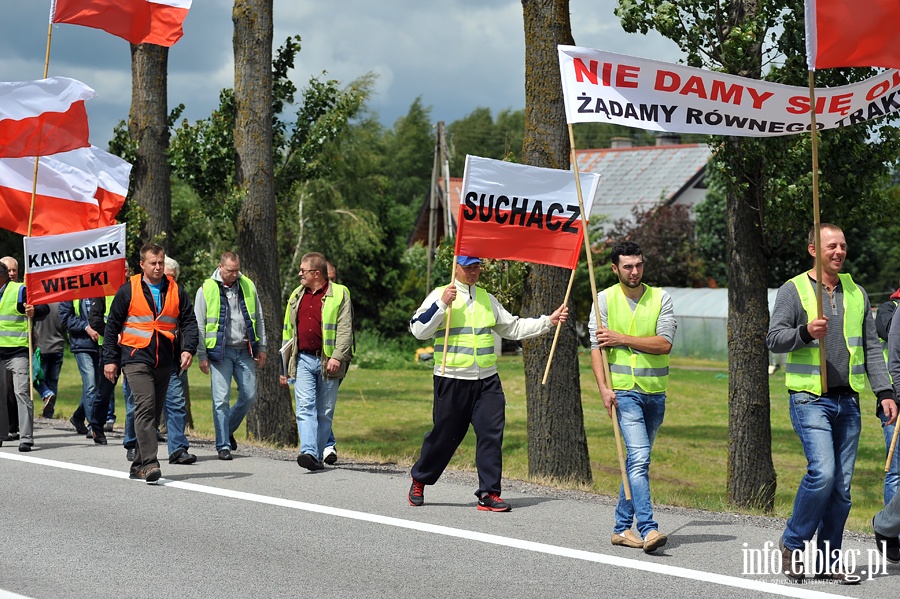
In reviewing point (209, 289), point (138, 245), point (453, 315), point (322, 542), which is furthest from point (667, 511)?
point (138, 245)

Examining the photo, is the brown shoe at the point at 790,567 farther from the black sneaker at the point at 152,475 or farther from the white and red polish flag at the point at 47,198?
the white and red polish flag at the point at 47,198

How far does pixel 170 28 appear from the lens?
49.3 ft

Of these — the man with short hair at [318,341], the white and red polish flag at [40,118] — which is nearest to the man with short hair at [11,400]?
the white and red polish flag at [40,118]

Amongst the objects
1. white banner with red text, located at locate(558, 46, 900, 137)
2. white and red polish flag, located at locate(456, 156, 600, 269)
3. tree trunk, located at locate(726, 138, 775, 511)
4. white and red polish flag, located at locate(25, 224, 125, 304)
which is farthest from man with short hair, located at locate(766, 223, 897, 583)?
white and red polish flag, located at locate(25, 224, 125, 304)

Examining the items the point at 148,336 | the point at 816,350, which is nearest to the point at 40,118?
the point at 148,336

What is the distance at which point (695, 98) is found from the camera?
8852 millimetres

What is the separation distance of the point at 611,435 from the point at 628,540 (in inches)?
643

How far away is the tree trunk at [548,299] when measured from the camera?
40.7 feet

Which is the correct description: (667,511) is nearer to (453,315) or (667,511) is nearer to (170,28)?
(453,315)

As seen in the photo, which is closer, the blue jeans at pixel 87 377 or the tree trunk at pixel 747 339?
the tree trunk at pixel 747 339

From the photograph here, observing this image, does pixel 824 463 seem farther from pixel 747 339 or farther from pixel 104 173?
pixel 104 173

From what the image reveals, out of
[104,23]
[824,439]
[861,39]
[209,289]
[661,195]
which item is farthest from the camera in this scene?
[661,195]

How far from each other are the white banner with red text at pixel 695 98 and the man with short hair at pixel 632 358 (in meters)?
1.27

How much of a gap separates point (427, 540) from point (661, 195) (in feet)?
193
